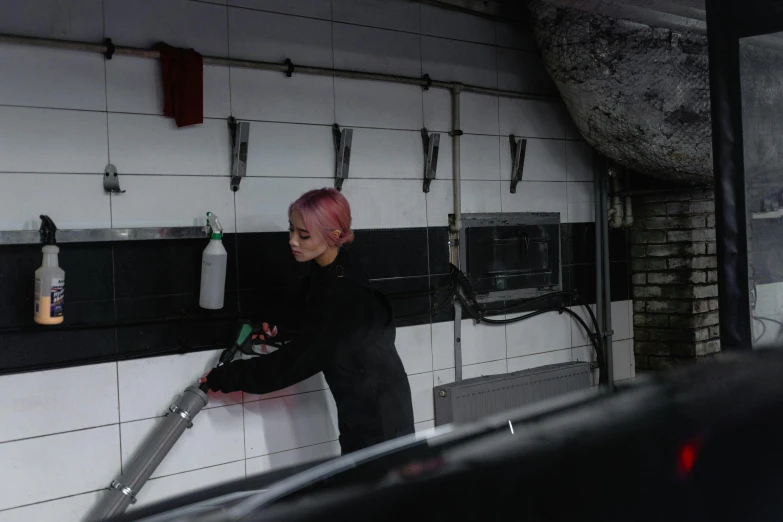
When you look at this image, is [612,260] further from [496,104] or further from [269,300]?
[269,300]

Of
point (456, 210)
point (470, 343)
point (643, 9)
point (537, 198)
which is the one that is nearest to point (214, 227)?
point (456, 210)

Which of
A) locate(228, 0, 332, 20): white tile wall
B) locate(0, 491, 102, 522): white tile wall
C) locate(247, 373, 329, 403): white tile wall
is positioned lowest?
locate(0, 491, 102, 522): white tile wall

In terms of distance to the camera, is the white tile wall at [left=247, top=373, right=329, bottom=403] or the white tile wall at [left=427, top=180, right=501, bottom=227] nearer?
the white tile wall at [left=247, top=373, right=329, bottom=403]

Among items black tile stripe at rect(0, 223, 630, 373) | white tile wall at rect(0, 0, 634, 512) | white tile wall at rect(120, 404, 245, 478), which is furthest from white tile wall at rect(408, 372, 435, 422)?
white tile wall at rect(120, 404, 245, 478)

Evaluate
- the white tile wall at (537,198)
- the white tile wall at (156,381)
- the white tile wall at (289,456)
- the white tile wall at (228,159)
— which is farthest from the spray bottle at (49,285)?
the white tile wall at (537,198)

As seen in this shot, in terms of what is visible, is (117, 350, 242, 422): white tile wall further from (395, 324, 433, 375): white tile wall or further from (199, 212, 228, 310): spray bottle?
(395, 324, 433, 375): white tile wall

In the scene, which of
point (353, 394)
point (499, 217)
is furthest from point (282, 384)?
point (499, 217)

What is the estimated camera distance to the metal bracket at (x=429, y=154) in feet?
11.6

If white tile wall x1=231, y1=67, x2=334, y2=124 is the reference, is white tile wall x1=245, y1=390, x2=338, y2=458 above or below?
below

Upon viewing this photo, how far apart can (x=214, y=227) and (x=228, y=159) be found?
31cm

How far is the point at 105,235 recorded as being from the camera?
2.64 meters

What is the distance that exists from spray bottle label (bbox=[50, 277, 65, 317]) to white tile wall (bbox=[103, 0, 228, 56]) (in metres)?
0.89

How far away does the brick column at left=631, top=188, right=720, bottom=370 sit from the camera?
14.0ft

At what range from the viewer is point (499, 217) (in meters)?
3.86
